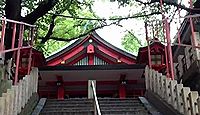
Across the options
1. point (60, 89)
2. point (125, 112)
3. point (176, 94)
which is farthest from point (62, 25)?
point (176, 94)

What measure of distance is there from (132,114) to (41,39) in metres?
6.64

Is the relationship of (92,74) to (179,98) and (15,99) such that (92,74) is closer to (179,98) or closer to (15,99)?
(179,98)

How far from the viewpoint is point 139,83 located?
16594mm

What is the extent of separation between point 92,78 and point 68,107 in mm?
6561

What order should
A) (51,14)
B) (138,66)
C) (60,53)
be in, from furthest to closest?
(60,53), (138,66), (51,14)

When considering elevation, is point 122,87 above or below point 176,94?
below

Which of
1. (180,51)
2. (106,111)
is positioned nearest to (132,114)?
(106,111)

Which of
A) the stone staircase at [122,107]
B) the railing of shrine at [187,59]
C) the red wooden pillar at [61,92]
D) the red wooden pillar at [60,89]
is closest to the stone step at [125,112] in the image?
the stone staircase at [122,107]

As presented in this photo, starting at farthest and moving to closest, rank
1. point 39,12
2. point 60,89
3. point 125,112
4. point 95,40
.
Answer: point 95,40 → point 60,89 → point 39,12 → point 125,112

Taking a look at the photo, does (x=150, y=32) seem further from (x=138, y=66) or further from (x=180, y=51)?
(x=180, y=51)

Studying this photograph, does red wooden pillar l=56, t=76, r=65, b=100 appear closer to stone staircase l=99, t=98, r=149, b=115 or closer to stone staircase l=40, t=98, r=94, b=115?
stone staircase l=40, t=98, r=94, b=115

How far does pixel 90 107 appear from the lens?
9.23 metres

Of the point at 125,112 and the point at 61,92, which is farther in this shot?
the point at 61,92

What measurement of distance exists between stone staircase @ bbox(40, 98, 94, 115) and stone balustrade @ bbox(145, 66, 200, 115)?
203 centimetres
